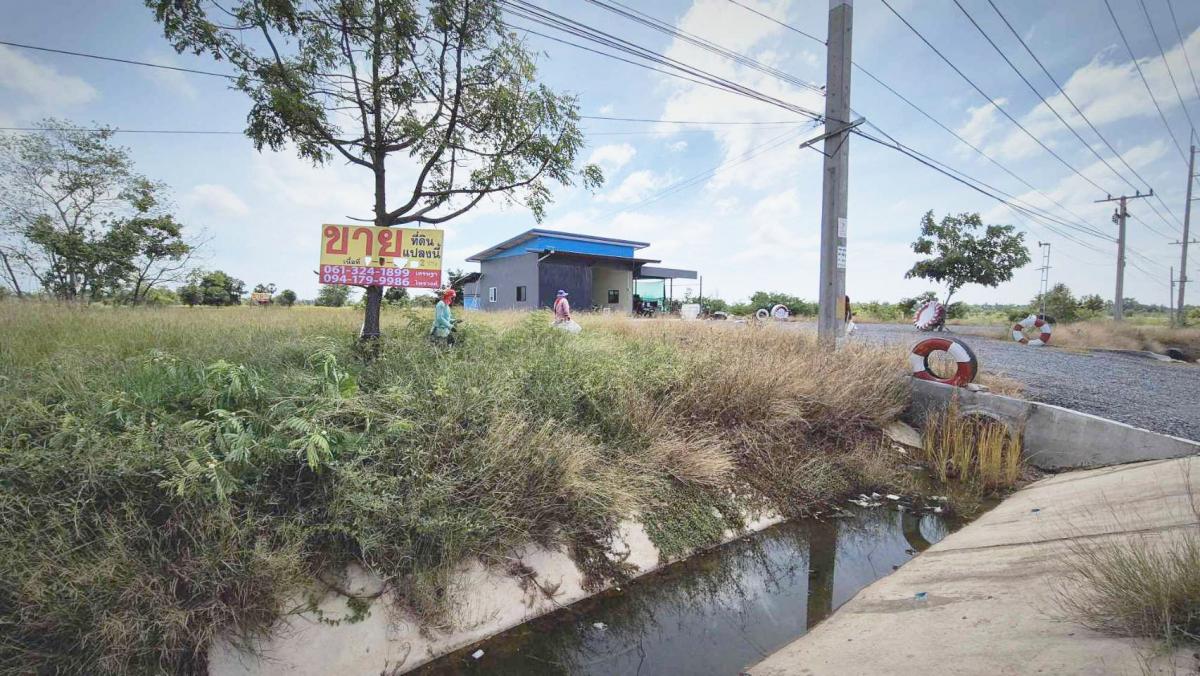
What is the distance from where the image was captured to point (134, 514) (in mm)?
2320

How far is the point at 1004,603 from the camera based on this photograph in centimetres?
254

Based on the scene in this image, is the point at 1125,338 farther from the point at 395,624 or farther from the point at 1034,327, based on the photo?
the point at 395,624

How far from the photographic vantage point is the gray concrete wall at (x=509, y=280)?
2178 cm

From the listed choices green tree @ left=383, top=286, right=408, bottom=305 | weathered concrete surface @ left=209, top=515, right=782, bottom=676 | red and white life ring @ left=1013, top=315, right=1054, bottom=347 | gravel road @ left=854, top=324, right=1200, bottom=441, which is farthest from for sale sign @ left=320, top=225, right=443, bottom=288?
red and white life ring @ left=1013, top=315, right=1054, bottom=347

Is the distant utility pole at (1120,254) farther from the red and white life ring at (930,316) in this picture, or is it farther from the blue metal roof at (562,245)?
the blue metal roof at (562,245)

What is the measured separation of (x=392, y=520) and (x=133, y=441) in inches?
60.6

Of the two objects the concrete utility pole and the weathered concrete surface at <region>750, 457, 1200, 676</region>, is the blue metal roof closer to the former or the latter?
the concrete utility pole

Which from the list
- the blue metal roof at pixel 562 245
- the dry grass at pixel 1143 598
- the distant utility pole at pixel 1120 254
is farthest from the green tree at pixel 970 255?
the dry grass at pixel 1143 598

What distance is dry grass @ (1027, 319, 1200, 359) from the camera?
631 inches

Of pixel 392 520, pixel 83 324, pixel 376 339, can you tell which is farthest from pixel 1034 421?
pixel 83 324

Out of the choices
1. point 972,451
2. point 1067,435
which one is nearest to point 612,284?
point 972,451

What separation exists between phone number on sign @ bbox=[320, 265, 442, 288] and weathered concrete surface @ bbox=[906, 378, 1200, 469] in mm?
7409

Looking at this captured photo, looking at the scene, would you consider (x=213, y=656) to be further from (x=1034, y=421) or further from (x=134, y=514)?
(x=1034, y=421)

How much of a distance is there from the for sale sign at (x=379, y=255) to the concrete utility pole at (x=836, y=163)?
20.5 feet
